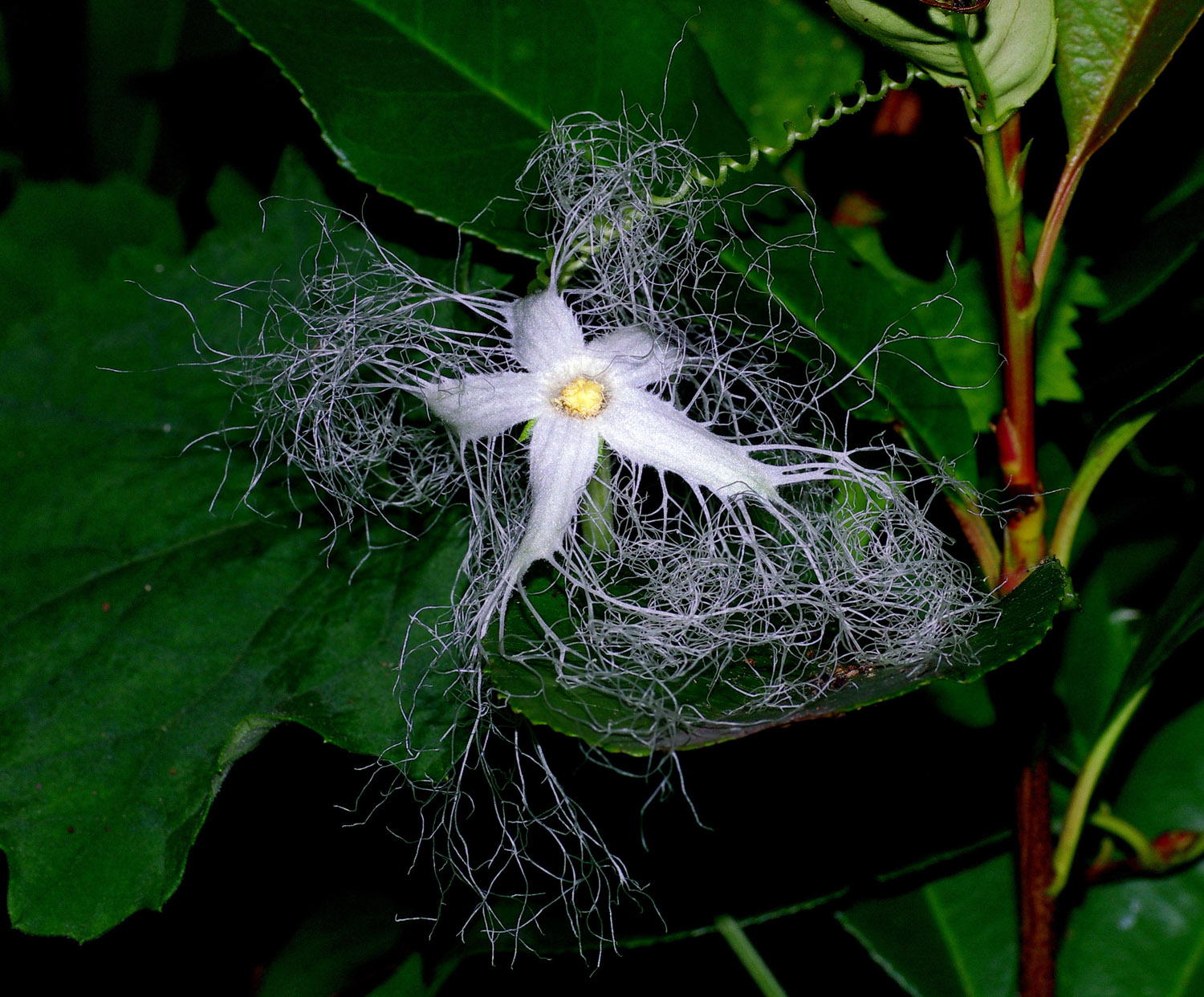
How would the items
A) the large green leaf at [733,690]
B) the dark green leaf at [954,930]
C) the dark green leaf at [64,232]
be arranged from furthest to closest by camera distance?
the dark green leaf at [64,232]
the dark green leaf at [954,930]
the large green leaf at [733,690]

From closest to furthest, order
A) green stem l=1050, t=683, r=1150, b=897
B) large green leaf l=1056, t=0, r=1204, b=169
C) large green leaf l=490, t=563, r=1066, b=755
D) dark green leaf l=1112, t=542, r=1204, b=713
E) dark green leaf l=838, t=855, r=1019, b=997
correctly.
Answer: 1. large green leaf l=490, t=563, r=1066, b=755
2. large green leaf l=1056, t=0, r=1204, b=169
3. dark green leaf l=1112, t=542, r=1204, b=713
4. green stem l=1050, t=683, r=1150, b=897
5. dark green leaf l=838, t=855, r=1019, b=997

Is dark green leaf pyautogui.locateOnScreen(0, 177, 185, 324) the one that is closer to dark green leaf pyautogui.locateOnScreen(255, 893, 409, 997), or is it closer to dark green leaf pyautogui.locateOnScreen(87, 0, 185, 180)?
dark green leaf pyautogui.locateOnScreen(87, 0, 185, 180)

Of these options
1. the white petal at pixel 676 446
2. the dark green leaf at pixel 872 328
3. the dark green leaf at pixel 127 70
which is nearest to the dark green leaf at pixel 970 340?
the dark green leaf at pixel 872 328

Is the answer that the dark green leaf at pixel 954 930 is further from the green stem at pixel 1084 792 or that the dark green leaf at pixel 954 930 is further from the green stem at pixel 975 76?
the green stem at pixel 975 76

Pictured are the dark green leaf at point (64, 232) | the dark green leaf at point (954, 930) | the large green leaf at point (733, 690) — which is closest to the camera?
the large green leaf at point (733, 690)

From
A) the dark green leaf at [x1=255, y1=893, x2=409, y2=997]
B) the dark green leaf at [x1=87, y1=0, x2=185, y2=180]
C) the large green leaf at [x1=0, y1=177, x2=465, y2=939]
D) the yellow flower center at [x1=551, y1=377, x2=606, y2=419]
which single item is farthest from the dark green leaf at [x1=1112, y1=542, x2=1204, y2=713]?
the dark green leaf at [x1=87, y1=0, x2=185, y2=180]

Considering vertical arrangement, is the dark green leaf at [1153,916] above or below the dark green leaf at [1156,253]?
below

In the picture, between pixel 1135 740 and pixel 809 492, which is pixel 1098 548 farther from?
pixel 809 492
